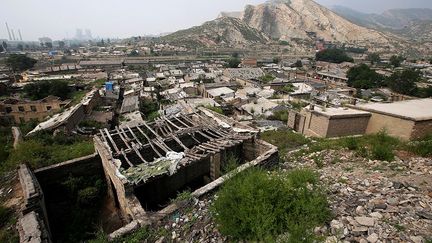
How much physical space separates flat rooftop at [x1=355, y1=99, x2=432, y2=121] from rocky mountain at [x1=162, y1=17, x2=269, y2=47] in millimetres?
89103

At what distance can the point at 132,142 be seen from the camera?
8109 millimetres

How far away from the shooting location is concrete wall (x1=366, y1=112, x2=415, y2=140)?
9.98m

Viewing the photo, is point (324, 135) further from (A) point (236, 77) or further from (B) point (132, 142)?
(A) point (236, 77)

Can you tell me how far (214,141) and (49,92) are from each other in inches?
1113

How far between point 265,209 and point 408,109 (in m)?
11.9

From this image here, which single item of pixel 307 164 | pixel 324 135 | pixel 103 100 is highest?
pixel 307 164

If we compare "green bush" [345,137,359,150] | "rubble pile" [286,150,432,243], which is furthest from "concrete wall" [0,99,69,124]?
"rubble pile" [286,150,432,243]

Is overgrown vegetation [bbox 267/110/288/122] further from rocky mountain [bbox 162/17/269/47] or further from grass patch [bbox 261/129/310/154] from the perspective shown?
rocky mountain [bbox 162/17/269/47]

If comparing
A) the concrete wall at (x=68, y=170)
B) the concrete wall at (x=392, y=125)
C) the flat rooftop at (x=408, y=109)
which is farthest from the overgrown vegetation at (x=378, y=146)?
the concrete wall at (x=68, y=170)

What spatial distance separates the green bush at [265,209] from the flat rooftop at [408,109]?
8942 mm

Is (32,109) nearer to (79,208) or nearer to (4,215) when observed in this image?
(79,208)

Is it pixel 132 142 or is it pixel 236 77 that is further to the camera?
pixel 236 77

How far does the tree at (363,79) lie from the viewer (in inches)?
1374

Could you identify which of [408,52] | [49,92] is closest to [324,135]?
[49,92]
